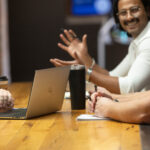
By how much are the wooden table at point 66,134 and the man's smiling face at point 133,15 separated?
3.97 feet

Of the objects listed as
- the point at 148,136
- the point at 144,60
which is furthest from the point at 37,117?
the point at 144,60

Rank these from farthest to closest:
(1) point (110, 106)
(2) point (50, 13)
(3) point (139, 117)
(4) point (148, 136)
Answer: (2) point (50, 13), (1) point (110, 106), (3) point (139, 117), (4) point (148, 136)

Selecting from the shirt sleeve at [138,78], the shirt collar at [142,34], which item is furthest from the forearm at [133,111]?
the shirt collar at [142,34]

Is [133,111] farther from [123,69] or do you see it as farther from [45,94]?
[123,69]

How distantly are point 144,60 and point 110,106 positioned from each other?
0.90 metres

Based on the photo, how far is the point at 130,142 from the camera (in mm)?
1249

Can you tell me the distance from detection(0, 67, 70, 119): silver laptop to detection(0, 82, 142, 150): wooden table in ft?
0.13

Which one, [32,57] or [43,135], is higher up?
[43,135]

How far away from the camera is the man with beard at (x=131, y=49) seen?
7.89ft

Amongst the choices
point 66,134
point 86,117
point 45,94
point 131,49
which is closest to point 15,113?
point 45,94

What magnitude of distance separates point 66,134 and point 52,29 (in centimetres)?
584

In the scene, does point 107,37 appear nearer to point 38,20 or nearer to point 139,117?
point 38,20

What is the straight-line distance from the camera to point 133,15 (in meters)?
2.73

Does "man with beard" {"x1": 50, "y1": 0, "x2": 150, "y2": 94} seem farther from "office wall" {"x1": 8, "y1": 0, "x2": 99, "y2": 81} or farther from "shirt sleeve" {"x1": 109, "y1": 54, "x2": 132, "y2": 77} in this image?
"office wall" {"x1": 8, "y1": 0, "x2": 99, "y2": 81}
